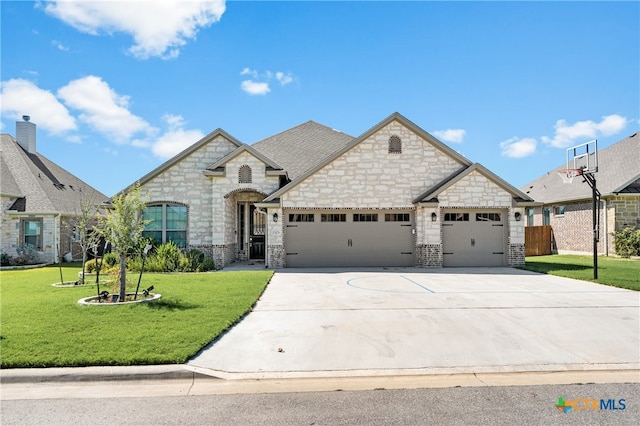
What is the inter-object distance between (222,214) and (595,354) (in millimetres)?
14769

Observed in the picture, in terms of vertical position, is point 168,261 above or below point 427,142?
below

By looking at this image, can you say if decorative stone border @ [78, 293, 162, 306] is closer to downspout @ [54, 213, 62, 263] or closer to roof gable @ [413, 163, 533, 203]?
roof gable @ [413, 163, 533, 203]

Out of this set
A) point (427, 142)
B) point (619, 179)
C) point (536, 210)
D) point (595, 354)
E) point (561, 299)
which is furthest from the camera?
point (536, 210)

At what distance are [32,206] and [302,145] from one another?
558 inches

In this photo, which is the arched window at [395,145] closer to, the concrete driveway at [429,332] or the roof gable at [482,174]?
the roof gable at [482,174]

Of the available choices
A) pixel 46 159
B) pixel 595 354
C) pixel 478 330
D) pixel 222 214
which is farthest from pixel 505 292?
pixel 46 159

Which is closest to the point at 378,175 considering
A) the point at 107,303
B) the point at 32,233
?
the point at 107,303

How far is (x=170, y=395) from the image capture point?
15.5 ft

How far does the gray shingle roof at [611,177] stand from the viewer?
71.6ft

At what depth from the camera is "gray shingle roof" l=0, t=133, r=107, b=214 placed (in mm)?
20156

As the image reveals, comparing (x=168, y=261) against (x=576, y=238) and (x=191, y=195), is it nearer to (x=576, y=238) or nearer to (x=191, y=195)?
(x=191, y=195)

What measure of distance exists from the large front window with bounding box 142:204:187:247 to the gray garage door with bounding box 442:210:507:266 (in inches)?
457

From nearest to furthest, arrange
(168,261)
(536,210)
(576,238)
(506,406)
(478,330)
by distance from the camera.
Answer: (506,406), (478,330), (168,261), (576,238), (536,210)
